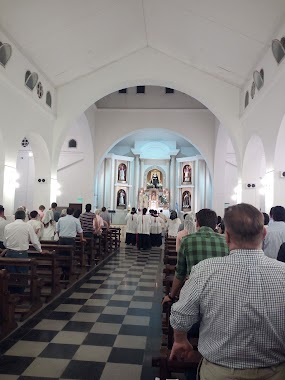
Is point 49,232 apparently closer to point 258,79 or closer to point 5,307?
point 5,307

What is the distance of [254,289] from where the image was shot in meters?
1.57

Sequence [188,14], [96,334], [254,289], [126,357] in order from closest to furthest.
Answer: [254,289] < [126,357] < [96,334] < [188,14]

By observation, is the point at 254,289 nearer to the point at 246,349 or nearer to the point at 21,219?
the point at 246,349

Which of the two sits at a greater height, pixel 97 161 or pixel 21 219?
pixel 97 161

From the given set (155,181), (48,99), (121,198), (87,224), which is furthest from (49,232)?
(155,181)

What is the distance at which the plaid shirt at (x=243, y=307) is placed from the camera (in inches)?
61.8

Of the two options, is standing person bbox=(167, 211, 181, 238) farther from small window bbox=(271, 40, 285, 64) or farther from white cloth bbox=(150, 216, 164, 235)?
small window bbox=(271, 40, 285, 64)

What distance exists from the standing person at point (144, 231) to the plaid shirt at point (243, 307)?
11.5 meters

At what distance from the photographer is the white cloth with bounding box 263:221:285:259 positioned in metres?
4.49

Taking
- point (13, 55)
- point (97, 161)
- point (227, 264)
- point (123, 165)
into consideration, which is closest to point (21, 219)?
point (227, 264)

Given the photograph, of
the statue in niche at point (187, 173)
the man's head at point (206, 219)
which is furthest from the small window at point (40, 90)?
the statue in niche at point (187, 173)

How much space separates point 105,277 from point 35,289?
3027 millimetres

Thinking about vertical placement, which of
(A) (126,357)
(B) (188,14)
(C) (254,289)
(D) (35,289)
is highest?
(B) (188,14)

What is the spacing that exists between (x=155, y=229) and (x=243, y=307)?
40.6 feet
